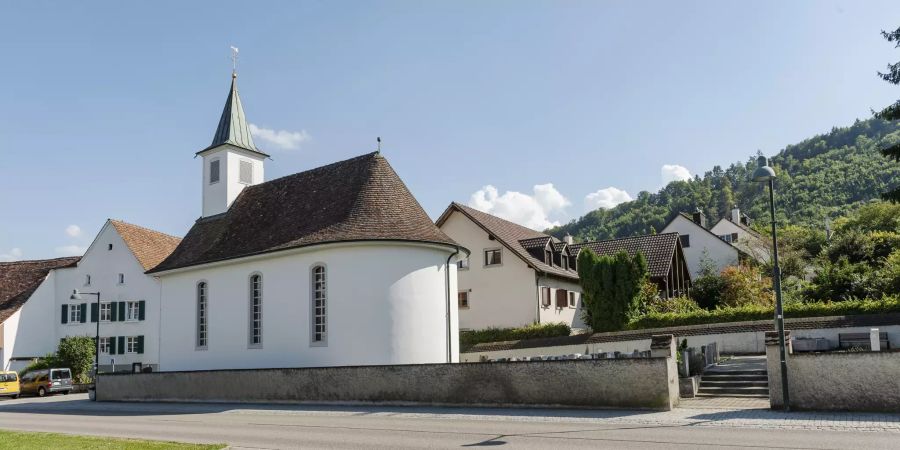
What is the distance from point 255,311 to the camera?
30359 millimetres

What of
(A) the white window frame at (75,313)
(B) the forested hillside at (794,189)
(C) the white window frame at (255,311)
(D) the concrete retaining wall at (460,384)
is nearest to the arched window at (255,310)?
(C) the white window frame at (255,311)

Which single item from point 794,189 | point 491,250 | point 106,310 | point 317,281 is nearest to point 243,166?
point 317,281

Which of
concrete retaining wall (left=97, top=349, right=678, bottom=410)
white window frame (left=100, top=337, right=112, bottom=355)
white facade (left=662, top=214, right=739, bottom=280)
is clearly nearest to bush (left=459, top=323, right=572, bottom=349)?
concrete retaining wall (left=97, top=349, right=678, bottom=410)

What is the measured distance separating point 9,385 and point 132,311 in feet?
42.6

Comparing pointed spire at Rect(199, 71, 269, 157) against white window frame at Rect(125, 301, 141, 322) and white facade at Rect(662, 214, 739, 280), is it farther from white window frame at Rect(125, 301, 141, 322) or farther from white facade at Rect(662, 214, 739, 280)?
white facade at Rect(662, 214, 739, 280)

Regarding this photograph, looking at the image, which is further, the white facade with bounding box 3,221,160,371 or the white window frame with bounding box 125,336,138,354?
the white window frame with bounding box 125,336,138,354

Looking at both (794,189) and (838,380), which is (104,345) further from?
(794,189)

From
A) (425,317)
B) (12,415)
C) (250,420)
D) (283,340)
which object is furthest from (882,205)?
(12,415)

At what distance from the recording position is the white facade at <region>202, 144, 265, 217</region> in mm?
37031

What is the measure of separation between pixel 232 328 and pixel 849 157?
125 m

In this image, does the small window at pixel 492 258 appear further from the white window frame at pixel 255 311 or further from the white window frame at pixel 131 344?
the white window frame at pixel 131 344

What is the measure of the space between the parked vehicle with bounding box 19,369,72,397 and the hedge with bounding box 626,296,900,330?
32.8 m

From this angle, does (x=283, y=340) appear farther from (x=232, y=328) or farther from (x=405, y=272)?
(x=405, y=272)

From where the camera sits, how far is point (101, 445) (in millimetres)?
14898
